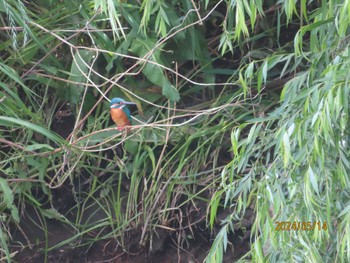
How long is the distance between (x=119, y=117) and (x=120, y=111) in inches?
1.7

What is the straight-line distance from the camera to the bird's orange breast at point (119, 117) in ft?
12.1

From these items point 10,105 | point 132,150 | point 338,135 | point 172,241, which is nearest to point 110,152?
point 132,150

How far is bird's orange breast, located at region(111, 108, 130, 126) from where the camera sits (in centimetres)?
369

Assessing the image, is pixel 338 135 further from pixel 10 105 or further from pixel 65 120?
pixel 65 120

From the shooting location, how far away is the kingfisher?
12.1 ft

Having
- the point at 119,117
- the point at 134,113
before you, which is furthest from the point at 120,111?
the point at 134,113

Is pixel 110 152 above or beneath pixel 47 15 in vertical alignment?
beneath

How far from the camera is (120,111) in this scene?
12.3ft

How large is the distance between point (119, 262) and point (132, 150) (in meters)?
0.58

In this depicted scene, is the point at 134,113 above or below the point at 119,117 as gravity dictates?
below

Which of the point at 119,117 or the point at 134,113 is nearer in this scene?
the point at 119,117

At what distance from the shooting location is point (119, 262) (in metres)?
4.06

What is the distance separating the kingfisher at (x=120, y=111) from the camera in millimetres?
3701

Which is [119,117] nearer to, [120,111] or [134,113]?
Answer: [120,111]
